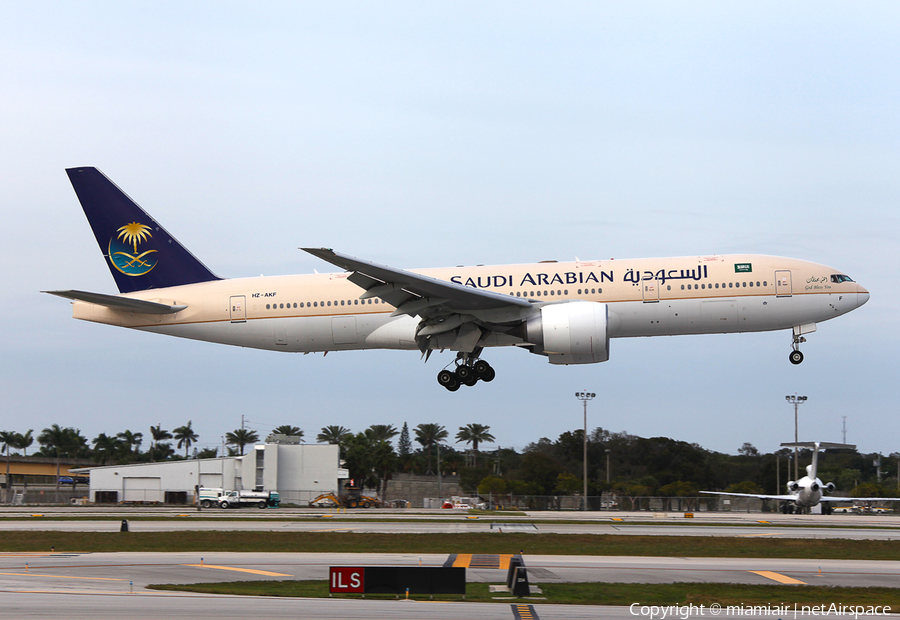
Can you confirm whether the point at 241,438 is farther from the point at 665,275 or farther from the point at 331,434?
the point at 665,275

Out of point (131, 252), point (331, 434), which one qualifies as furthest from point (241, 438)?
point (131, 252)

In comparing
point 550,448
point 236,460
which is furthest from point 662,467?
point 236,460

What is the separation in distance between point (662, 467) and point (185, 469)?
4995 centimetres

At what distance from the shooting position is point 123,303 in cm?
3250

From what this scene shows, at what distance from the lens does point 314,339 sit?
32812 millimetres

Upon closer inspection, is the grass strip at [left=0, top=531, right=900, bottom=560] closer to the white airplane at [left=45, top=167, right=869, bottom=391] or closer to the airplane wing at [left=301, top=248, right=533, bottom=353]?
the white airplane at [left=45, top=167, right=869, bottom=391]

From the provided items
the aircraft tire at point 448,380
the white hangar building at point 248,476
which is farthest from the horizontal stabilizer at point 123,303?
the white hangar building at point 248,476

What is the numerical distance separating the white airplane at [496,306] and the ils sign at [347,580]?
37.3 ft

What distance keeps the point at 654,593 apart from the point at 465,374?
1458 cm

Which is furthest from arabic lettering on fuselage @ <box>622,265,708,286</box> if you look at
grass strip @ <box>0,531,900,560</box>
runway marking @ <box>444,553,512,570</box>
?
runway marking @ <box>444,553,512,570</box>

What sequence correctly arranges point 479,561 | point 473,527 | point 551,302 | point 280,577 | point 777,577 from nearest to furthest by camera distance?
point 280,577
point 777,577
point 479,561
point 551,302
point 473,527

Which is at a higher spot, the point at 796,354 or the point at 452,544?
the point at 796,354

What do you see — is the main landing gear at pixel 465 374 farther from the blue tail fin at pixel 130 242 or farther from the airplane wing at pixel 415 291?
the blue tail fin at pixel 130 242

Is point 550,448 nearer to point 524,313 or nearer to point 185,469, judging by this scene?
point 185,469
